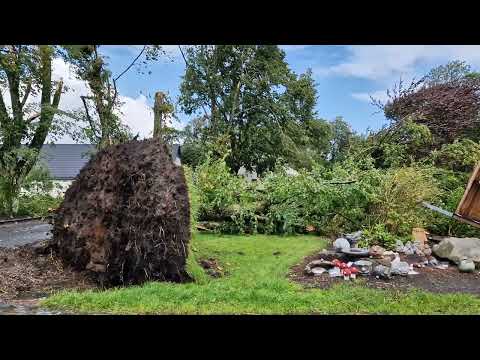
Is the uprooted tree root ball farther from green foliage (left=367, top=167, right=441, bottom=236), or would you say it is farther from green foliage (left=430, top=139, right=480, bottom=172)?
green foliage (left=430, top=139, right=480, bottom=172)

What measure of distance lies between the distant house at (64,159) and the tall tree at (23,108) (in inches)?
5.7

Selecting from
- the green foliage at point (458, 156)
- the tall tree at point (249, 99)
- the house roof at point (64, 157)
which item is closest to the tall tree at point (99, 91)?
the house roof at point (64, 157)

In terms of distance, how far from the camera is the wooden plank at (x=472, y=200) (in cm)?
332

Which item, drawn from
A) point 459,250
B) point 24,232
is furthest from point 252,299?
point 24,232

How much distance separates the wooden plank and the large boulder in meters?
1.12

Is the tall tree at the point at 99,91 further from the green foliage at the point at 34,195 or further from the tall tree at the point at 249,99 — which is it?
the tall tree at the point at 249,99

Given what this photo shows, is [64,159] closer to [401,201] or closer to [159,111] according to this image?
[159,111]

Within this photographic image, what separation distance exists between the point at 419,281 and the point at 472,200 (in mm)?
864
